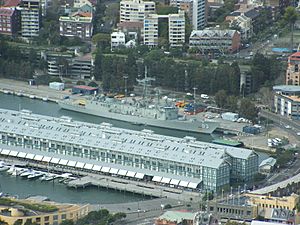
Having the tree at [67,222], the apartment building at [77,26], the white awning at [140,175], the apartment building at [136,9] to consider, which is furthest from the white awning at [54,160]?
the apartment building at [136,9]

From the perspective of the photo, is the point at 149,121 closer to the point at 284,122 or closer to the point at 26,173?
the point at 284,122

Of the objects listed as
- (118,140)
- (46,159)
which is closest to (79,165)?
(46,159)

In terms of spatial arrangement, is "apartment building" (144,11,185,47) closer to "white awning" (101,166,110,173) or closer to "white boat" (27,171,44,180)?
"white awning" (101,166,110,173)

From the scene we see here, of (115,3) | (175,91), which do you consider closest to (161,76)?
(175,91)

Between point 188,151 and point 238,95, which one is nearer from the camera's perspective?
point 188,151

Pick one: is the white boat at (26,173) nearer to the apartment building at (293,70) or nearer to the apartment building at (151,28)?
the apartment building at (293,70)

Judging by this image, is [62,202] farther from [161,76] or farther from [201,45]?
[201,45]
